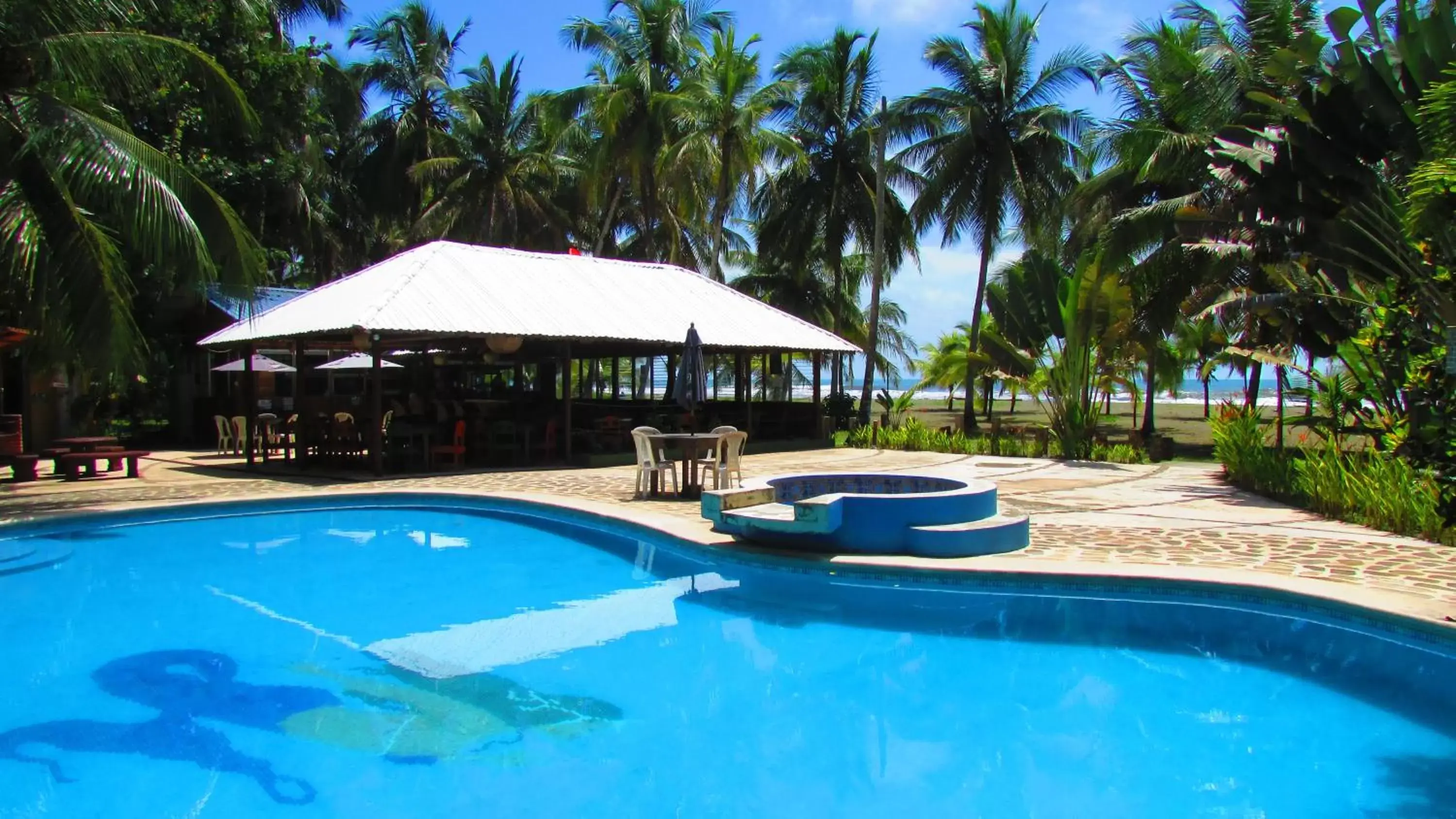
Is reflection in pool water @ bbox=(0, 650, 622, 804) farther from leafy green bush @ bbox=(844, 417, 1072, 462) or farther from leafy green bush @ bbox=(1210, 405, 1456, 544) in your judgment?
Result: leafy green bush @ bbox=(844, 417, 1072, 462)

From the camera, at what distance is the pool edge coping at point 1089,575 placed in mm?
5898

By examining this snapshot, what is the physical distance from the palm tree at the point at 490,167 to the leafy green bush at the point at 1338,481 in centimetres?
2285

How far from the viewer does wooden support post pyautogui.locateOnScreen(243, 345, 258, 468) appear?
1627cm

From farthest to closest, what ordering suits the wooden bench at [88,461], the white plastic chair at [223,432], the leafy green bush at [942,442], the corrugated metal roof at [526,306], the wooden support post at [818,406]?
1. the wooden support post at [818,406]
2. the white plastic chair at [223,432]
3. the leafy green bush at [942,442]
4. the wooden bench at [88,461]
5. the corrugated metal roof at [526,306]

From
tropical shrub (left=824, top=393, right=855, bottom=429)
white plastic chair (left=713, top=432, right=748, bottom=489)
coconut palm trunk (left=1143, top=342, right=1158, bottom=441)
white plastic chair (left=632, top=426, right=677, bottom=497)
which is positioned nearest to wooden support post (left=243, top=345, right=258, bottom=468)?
white plastic chair (left=632, top=426, right=677, bottom=497)

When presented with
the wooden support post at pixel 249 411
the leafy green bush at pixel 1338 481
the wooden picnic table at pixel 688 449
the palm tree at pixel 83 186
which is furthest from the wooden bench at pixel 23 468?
the leafy green bush at pixel 1338 481

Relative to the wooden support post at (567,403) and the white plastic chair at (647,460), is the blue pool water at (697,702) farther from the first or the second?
the wooden support post at (567,403)

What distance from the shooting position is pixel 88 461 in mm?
15320

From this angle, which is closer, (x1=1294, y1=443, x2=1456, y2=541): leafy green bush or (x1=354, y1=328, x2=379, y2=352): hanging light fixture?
(x1=1294, y1=443, x2=1456, y2=541): leafy green bush

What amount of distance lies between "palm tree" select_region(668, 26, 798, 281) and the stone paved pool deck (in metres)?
9.54

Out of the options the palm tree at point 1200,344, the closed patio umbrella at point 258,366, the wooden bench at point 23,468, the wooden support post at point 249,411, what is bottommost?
the wooden bench at point 23,468

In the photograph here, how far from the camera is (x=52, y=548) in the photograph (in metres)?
9.97

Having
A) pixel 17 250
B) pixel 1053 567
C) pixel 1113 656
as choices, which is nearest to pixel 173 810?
pixel 1113 656

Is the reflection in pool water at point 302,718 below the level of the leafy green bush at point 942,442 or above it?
below
